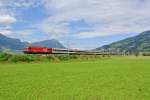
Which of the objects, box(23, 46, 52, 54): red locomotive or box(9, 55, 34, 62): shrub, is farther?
box(23, 46, 52, 54): red locomotive

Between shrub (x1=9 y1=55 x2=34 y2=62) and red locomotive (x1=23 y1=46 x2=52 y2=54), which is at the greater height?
red locomotive (x1=23 y1=46 x2=52 y2=54)

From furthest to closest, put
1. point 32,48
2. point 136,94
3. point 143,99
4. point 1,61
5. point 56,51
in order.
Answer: point 56,51, point 32,48, point 1,61, point 136,94, point 143,99

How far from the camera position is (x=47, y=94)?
18531 mm

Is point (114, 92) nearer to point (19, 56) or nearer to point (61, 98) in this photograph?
point (61, 98)

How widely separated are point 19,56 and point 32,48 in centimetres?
1931

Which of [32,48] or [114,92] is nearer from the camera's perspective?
[114,92]

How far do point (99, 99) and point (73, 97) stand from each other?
1532 millimetres

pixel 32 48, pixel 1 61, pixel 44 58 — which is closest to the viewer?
pixel 1 61

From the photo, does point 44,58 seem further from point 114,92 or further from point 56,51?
point 114,92

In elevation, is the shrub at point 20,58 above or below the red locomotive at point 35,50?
below

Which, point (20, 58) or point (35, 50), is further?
point (35, 50)

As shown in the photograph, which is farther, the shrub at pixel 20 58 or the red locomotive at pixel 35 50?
the red locomotive at pixel 35 50

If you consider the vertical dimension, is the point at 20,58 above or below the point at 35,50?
below

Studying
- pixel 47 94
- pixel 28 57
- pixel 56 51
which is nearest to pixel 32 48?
pixel 56 51
